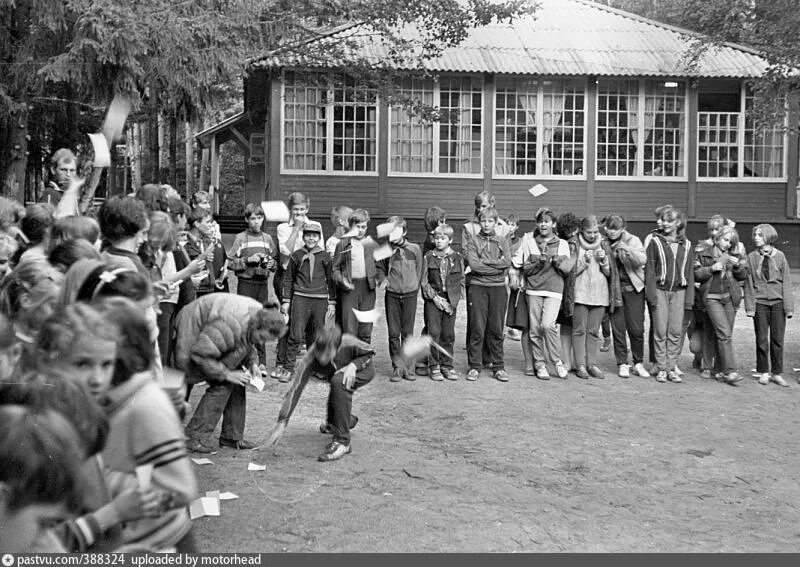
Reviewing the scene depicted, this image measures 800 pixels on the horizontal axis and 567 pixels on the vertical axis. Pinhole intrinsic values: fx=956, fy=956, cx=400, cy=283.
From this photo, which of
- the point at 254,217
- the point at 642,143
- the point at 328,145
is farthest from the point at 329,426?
the point at 642,143

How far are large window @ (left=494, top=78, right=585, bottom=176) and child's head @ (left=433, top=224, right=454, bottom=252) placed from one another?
12268 mm

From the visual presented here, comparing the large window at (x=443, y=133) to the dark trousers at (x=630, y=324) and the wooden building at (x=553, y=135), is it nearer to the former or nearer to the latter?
the wooden building at (x=553, y=135)

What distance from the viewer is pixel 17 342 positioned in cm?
462

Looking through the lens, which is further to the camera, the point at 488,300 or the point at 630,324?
the point at 630,324

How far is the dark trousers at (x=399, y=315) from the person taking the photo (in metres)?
10.6

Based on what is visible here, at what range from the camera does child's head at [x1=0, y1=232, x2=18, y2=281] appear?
240 inches

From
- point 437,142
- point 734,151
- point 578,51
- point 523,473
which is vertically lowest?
point 523,473

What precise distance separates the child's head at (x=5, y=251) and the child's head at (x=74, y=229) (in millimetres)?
634

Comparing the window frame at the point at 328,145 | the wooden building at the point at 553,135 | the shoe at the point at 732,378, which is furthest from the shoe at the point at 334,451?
the window frame at the point at 328,145

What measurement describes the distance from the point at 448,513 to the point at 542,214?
575 cm

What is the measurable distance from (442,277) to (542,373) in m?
1.56

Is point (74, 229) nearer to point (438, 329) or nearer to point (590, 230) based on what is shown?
point (438, 329)

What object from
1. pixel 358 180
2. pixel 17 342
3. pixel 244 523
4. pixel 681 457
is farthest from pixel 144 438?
pixel 358 180

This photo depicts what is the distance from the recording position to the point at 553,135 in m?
23.0
